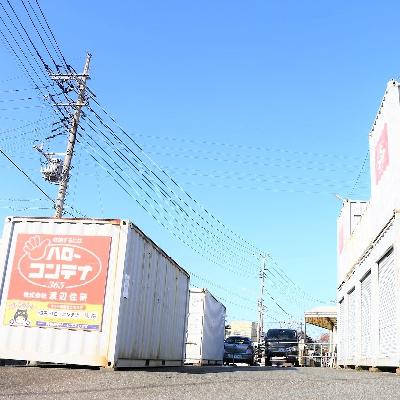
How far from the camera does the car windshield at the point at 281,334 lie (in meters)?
34.4

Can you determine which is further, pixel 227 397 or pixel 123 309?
pixel 123 309

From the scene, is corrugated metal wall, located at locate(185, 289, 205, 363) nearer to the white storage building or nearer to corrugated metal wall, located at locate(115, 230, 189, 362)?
corrugated metal wall, located at locate(115, 230, 189, 362)

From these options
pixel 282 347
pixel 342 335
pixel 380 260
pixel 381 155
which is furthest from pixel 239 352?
pixel 381 155

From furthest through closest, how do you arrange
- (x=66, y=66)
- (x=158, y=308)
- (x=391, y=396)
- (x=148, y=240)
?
(x=66, y=66) → (x=158, y=308) → (x=148, y=240) → (x=391, y=396)

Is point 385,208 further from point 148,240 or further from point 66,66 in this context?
point 66,66

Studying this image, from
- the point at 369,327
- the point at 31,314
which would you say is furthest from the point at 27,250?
the point at 369,327

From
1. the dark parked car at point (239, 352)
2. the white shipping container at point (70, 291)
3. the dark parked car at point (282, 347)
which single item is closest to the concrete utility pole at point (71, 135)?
the white shipping container at point (70, 291)

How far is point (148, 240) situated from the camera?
489 inches

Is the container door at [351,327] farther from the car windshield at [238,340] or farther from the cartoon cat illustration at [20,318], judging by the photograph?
the cartoon cat illustration at [20,318]

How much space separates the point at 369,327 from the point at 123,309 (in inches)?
484

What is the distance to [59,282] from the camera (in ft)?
35.2

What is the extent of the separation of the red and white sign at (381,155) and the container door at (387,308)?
316 cm

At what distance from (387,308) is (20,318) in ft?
37.4

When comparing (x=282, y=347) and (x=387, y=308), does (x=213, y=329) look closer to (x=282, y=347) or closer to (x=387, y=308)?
(x=282, y=347)
